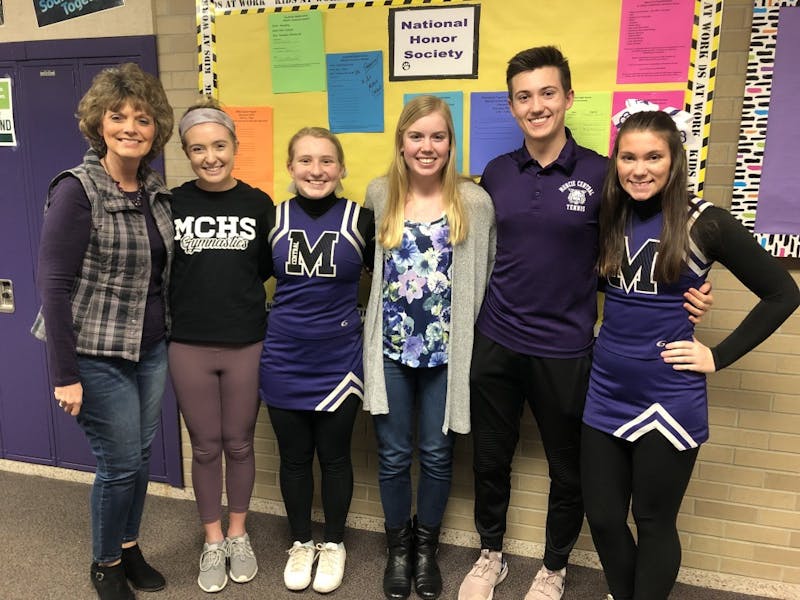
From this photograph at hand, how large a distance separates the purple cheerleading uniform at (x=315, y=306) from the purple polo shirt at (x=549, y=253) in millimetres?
479

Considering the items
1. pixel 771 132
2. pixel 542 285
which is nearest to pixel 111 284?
pixel 542 285

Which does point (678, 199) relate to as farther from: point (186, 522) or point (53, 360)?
point (186, 522)

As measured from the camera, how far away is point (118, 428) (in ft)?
6.05

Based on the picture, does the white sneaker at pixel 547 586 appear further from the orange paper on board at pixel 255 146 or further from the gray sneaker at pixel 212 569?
the orange paper on board at pixel 255 146

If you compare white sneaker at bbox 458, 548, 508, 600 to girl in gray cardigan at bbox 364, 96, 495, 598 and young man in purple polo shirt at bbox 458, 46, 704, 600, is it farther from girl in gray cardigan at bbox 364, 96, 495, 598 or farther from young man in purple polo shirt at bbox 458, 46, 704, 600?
young man in purple polo shirt at bbox 458, 46, 704, 600

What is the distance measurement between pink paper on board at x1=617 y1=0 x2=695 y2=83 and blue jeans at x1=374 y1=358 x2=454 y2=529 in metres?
1.14

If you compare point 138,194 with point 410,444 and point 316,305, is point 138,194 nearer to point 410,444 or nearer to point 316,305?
point 316,305

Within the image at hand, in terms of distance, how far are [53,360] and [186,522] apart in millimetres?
1137

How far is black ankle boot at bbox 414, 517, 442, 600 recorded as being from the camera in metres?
2.09

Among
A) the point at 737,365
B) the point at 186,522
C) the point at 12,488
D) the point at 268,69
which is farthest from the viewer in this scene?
the point at 12,488

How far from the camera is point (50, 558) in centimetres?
232

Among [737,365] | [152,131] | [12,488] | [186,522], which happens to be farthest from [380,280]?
[12,488]

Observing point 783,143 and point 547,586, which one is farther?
point 547,586

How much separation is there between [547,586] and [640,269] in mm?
1170
